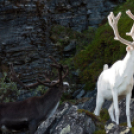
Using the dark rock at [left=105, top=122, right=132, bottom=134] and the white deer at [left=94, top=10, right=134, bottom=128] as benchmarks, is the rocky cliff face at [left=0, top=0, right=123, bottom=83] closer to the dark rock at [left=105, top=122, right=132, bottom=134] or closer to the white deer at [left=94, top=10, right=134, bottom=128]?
the white deer at [left=94, top=10, right=134, bottom=128]

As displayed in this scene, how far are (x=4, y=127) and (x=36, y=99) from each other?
81 cm

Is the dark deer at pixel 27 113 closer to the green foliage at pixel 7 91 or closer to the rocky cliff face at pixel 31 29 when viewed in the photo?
the green foliage at pixel 7 91

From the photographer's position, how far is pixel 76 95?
28.7ft

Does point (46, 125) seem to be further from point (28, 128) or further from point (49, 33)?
point (49, 33)

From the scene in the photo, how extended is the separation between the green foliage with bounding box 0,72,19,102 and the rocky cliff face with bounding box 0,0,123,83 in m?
0.60

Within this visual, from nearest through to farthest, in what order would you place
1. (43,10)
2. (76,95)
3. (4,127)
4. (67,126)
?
1. (67,126)
2. (4,127)
3. (76,95)
4. (43,10)

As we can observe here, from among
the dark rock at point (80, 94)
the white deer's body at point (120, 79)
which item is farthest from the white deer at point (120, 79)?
the dark rock at point (80, 94)

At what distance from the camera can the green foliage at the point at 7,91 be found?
8.41 metres

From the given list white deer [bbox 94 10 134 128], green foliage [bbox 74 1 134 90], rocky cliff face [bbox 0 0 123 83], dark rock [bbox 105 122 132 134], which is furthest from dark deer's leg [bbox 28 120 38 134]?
rocky cliff face [bbox 0 0 123 83]

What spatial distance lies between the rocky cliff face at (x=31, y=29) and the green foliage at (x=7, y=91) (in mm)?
602

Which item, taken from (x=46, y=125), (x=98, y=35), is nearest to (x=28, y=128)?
(x=46, y=125)

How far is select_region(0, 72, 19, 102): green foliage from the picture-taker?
331 inches

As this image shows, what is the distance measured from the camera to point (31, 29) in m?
9.26

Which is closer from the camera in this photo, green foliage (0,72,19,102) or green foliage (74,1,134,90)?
green foliage (74,1,134,90)
